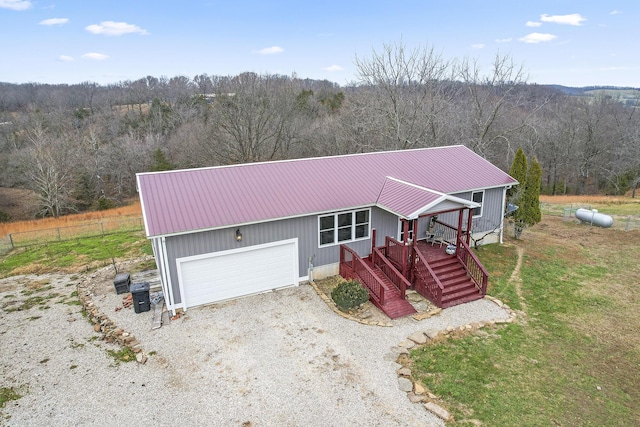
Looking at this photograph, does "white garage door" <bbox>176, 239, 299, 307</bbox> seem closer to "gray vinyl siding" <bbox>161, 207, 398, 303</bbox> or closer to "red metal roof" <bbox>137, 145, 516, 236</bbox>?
"gray vinyl siding" <bbox>161, 207, 398, 303</bbox>

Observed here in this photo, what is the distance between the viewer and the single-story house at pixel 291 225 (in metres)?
11.9

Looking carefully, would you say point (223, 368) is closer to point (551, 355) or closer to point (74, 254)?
point (551, 355)

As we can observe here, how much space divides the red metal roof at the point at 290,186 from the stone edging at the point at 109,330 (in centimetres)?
304

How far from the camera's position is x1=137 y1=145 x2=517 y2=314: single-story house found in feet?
39.1

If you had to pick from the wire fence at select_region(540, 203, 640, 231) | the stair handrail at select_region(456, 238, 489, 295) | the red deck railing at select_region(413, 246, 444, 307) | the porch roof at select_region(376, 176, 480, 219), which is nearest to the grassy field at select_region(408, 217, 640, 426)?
the stair handrail at select_region(456, 238, 489, 295)

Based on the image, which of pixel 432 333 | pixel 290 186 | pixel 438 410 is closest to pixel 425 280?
pixel 432 333

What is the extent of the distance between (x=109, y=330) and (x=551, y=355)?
1225 cm

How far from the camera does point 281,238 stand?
1298 cm

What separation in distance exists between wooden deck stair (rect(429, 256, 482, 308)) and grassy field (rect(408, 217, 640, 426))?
40.1 inches

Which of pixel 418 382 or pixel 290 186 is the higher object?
pixel 290 186

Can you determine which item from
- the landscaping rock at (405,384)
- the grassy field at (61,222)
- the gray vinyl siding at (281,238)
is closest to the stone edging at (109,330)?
the gray vinyl siding at (281,238)

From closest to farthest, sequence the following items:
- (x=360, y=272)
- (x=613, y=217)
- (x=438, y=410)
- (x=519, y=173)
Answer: (x=438, y=410)
(x=360, y=272)
(x=519, y=173)
(x=613, y=217)

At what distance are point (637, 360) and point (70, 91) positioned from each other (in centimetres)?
9602

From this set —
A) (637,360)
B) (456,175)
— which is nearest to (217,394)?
(637,360)
